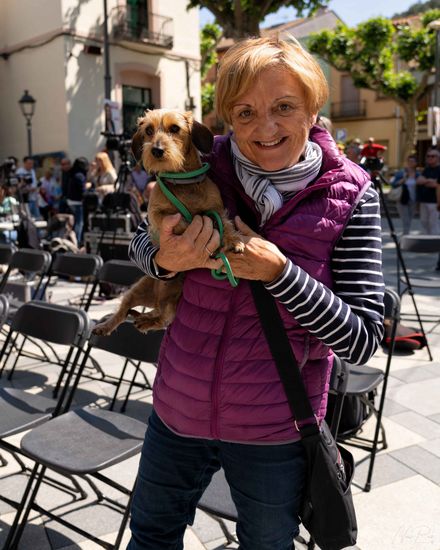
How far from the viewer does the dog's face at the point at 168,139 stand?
1.54 meters

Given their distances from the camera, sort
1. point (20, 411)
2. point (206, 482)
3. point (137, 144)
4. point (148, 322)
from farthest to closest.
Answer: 1. point (20, 411)
2. point (148, 322)
3. point (137, 144)
4. point (206, 482)

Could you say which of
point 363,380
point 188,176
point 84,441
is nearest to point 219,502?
point 84,441

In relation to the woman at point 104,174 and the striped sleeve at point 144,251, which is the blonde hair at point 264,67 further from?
the woman at point 104,174

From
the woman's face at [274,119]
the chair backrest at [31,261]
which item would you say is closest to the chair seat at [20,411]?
the woman's face at [274,119]

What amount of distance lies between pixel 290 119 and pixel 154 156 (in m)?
0.40

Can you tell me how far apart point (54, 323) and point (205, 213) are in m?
1.92

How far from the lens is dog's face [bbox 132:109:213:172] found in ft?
5.05

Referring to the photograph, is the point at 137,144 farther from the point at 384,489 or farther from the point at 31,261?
the point at 31,261

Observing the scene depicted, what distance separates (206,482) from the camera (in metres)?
1.62

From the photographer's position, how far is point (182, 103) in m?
20.4

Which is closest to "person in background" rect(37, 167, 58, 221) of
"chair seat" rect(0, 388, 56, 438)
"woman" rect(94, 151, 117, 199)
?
"woman" rect(94, 151, 117, 199)

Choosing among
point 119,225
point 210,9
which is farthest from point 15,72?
point 119,225

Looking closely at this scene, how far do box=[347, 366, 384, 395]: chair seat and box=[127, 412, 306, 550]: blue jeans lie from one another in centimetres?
155

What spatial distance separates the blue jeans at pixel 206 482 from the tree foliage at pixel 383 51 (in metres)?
25.0
